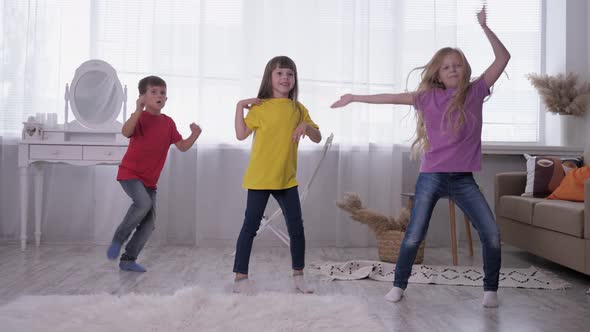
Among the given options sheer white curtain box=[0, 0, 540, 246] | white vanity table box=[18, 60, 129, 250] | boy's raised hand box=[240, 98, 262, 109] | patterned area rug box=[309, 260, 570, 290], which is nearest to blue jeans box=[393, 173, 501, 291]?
patterned area rug box=[309, 260, 570, 290]

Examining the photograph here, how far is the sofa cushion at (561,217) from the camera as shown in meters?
2.88

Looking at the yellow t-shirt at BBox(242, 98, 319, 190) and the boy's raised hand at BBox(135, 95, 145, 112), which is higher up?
the boy's raised hand at BBox(135, 95, 145, 112)

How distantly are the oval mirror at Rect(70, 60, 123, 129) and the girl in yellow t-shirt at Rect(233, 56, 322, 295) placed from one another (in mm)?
1548

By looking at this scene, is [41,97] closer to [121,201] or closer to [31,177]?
[31,177]

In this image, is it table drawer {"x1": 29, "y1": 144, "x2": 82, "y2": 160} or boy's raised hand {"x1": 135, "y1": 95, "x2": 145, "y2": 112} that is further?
table drawer {"x1": 29, "y1": 144, "x2": 82, "y2": 160}

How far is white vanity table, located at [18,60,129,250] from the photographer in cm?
365

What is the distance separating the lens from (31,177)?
4.15 metres

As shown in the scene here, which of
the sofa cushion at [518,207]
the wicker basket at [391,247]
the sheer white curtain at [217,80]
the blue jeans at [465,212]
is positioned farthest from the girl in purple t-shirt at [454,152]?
the sheer white curtain at [217,80]

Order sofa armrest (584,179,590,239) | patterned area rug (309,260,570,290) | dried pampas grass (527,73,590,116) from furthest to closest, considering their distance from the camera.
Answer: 1. dried pampas grass (527,73,590,116)
2. patterned area rug (309,260,570,290)
3. sofa armrest (584,179,590,239)

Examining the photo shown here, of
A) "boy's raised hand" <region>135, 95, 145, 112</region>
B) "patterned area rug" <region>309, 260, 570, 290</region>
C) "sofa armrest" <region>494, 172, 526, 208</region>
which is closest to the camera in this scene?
"patterned area rug" <region>309, 260, 570, 290</region>

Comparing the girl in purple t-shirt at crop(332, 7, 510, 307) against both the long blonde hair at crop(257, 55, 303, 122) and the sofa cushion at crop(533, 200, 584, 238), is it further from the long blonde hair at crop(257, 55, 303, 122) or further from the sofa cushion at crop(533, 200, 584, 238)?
the sofa cushion at crop(533, 200, 584, 238)

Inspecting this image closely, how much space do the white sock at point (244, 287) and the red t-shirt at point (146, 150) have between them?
0.84 m

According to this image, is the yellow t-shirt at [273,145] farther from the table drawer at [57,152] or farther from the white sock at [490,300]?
the table drawer at [57,152]

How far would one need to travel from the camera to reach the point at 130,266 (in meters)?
3.08
